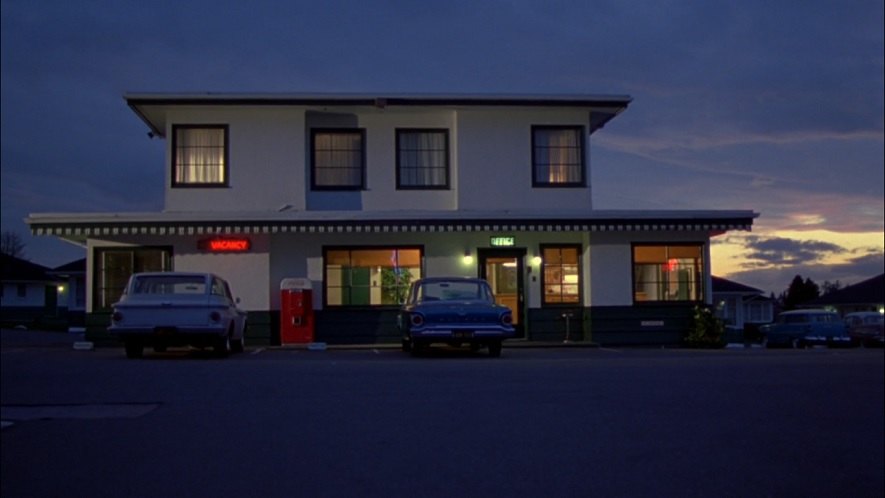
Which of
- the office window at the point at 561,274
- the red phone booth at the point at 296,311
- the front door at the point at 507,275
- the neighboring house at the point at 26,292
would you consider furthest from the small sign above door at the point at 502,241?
the neighboring house at the point at 26,292

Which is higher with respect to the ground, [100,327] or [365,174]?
[365,174]

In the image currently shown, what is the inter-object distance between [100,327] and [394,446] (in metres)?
15.7

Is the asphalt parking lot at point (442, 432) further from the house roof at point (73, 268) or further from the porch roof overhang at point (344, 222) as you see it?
the house roof at point (73, 268)

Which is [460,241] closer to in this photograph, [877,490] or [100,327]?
[100,327]

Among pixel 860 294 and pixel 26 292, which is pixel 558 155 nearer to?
pixel 860 294

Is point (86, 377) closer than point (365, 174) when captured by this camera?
Yes

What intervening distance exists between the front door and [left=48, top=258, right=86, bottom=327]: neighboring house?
31.2 m

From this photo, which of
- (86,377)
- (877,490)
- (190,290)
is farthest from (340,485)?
(190,290)

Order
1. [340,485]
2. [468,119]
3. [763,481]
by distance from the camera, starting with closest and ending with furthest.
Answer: [340,485] → [763,481] → [468,119]

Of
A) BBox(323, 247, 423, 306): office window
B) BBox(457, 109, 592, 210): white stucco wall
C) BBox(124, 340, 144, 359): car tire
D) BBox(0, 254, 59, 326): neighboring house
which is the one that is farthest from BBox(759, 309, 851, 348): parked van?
BBox(0, 254, 59, 326): neighboring house

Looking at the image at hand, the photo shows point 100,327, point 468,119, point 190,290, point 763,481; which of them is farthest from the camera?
point 468,119

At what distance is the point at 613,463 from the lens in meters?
8.24

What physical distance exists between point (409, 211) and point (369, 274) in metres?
2.19

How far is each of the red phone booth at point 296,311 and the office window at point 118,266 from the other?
302cm
